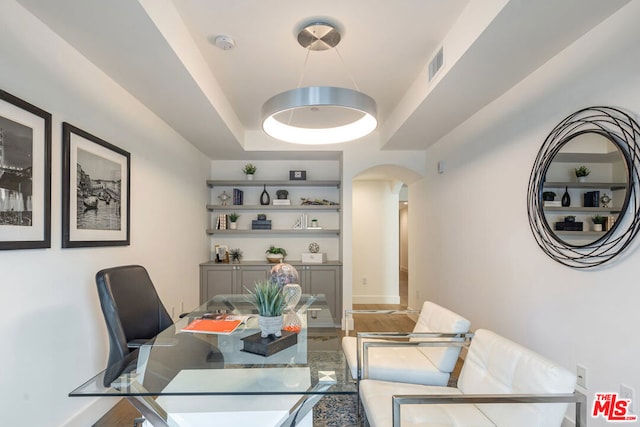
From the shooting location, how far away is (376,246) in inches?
242

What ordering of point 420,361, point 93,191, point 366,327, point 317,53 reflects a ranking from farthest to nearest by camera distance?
point 366,327 < point 317,53 < point 93,191 < point 420,361

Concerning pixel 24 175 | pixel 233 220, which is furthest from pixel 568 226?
pixel 233 220

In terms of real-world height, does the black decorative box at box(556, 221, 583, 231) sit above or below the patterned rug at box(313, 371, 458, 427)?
above

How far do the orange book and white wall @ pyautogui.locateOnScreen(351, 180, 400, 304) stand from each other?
4187mm

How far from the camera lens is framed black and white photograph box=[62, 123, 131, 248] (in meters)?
2.05

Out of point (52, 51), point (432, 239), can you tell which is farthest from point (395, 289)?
point (52, 51)

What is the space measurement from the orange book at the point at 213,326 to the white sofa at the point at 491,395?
80 centimetres

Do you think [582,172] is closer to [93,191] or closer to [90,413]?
[93,191]

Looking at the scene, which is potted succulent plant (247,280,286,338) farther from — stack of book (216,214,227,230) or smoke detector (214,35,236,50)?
stack of book (216,214,227,230)

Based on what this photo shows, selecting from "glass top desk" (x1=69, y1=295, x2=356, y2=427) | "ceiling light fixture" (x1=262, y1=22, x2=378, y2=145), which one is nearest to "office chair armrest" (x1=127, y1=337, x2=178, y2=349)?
"glass top desk" (x1=69, y1=295, x2=356, y2=427)

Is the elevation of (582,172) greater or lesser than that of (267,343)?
greater

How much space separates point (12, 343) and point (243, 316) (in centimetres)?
115

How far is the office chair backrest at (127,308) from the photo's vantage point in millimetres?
1883

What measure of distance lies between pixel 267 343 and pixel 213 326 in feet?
1.86
